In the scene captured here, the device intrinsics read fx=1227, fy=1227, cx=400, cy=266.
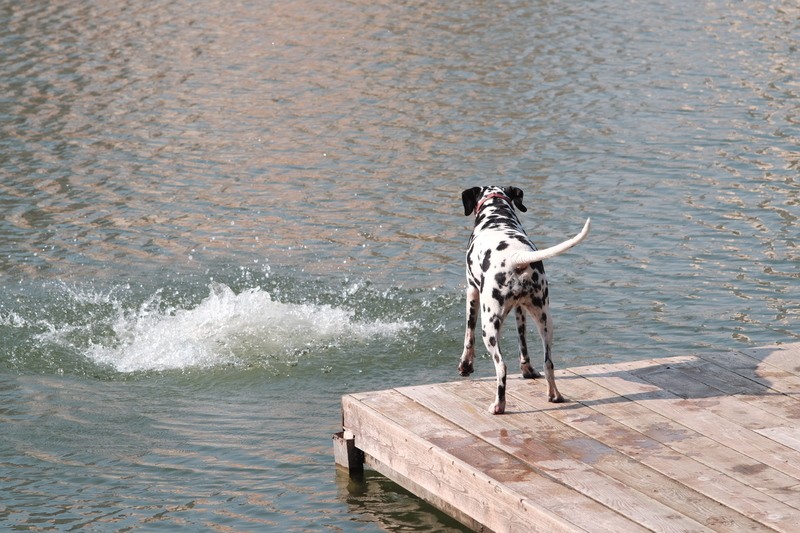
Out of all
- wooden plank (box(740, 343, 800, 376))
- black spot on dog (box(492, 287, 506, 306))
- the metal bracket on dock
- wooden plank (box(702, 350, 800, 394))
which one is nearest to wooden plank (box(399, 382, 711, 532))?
the metal bracket on dock

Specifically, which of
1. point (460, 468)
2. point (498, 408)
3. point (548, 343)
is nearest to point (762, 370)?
point (548, 343)

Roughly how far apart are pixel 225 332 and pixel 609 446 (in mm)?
5710

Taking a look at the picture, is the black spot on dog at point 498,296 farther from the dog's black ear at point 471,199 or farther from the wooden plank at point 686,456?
the dog's black ear at point 471,199

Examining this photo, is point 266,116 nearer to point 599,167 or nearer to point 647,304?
point 599,167

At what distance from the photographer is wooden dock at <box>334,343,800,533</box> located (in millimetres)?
7535

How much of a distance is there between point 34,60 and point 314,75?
707cm

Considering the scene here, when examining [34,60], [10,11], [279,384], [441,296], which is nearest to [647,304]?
[441,296]

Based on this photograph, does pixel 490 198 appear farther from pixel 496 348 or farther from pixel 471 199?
pixel 496 348

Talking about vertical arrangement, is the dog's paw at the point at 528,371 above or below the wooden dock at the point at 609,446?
above

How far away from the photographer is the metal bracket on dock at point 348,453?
9680 millimetres

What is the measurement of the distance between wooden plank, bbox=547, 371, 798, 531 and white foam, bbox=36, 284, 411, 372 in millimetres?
3942

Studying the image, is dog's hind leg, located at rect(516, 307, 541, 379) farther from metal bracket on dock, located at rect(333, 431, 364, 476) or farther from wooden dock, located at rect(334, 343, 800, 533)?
metal bracket on dock, located at rect(333, 431, 364, 476)

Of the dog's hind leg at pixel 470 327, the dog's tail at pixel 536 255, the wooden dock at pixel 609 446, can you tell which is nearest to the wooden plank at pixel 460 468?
the wooden dock at pixel 609 446

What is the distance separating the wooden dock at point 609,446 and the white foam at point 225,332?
3.09 metres
